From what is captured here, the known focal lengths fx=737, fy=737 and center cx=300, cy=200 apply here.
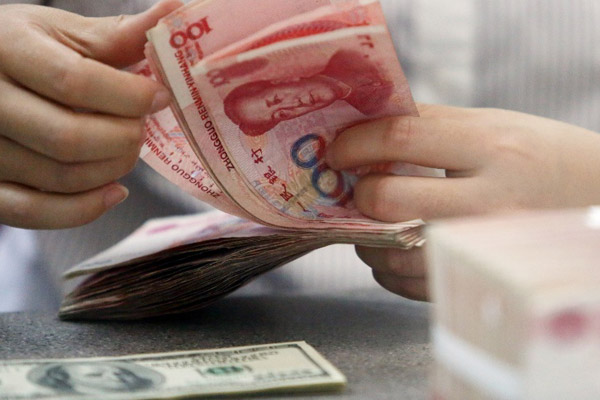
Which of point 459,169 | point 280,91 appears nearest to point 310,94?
point 280,91

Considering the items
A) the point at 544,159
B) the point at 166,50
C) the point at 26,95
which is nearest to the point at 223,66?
the point at 166,50

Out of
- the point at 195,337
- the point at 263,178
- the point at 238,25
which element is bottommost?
the point at 195,337

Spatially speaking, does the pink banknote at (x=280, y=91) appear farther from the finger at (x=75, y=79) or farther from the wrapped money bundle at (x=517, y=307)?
the wrapped money bundle at (x=517, y=307)

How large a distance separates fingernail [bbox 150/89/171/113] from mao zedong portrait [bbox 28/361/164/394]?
173 mm

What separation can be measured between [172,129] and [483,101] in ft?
1.80

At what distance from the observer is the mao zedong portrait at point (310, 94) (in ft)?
1.65

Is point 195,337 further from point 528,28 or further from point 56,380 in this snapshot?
point 528,28

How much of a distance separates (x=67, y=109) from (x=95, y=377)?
201 millimetres

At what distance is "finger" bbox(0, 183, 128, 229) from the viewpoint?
541 mm

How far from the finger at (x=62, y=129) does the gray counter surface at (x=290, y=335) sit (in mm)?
128

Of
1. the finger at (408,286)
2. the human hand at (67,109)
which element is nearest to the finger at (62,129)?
the human hand at (67,109)

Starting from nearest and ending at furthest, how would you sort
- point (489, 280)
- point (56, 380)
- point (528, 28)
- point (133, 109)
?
point (489, 280)
point (56, 380)
point (133, 109)
point (528, 28)

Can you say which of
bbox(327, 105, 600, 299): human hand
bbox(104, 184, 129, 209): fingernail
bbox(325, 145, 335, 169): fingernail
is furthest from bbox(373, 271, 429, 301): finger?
bbox(104, 184, 129, 209): fingernail

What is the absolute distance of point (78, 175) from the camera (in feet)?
1.73
